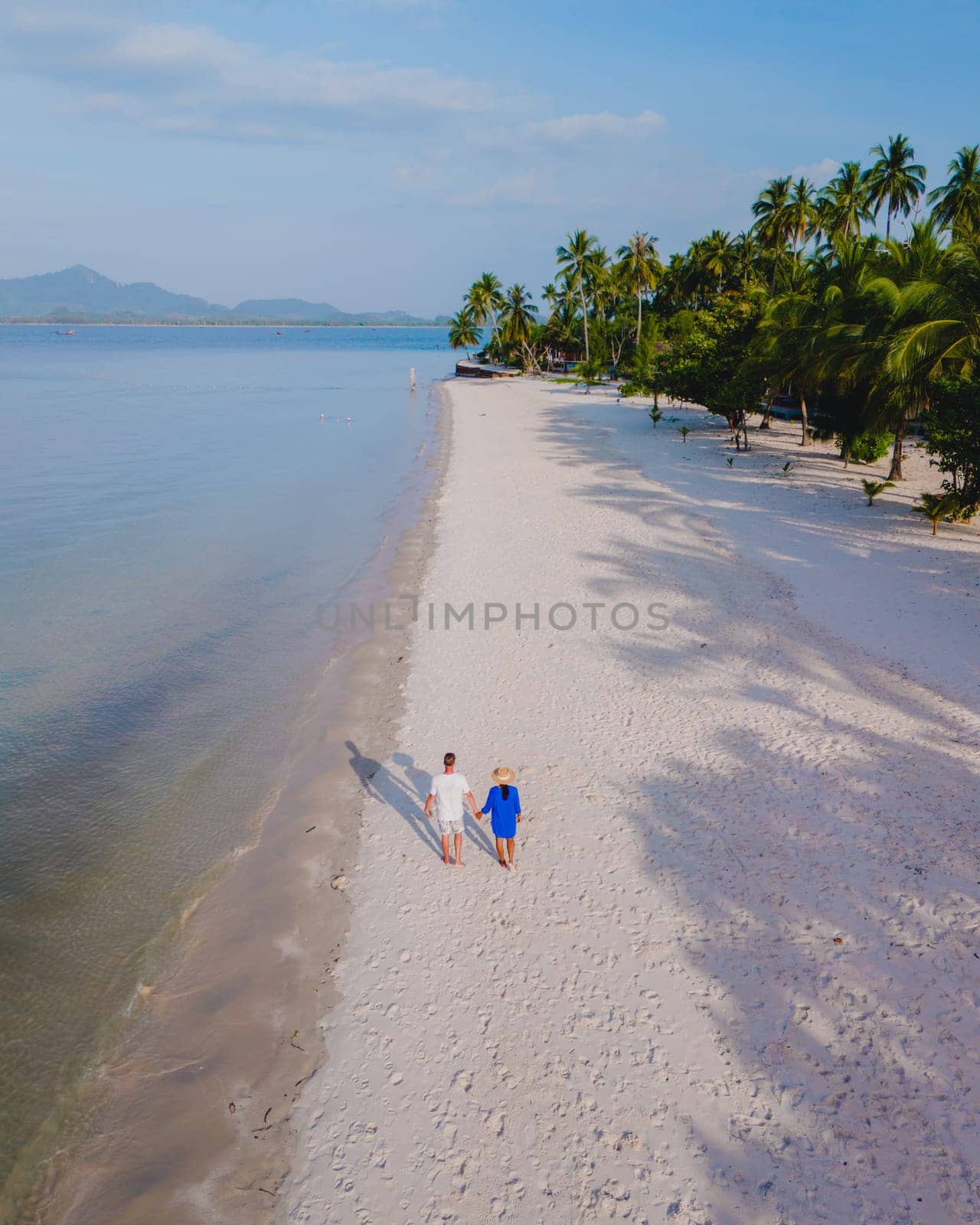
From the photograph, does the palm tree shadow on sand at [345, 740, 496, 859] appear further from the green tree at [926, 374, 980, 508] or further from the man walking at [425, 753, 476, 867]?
the green tree at [926, 374, 980, 508]

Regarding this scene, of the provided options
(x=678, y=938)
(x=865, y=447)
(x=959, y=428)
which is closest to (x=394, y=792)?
(x=678, y=938)

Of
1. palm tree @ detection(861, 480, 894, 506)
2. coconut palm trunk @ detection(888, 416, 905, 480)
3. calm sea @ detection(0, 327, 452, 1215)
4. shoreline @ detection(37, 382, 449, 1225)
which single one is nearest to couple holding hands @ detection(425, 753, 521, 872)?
shoreline @ detection(37, 382, 449, 1225)

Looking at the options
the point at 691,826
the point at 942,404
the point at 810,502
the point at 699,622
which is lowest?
the point at 691,826

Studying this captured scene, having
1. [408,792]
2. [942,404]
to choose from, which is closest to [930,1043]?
[408,792]

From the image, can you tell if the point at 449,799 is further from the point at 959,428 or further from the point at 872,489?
the point at 872,489

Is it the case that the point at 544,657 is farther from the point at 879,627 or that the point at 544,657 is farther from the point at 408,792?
the point at 879,627

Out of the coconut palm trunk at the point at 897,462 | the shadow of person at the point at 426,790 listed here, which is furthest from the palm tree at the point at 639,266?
the shadow of person at the point at 426,790
